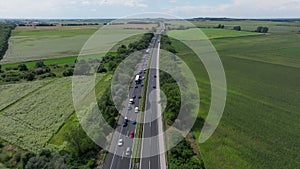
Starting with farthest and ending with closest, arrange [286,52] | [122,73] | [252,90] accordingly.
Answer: [286,52], [122,73], [252,90]

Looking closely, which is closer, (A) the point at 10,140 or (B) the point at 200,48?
(A) the point at 10,140

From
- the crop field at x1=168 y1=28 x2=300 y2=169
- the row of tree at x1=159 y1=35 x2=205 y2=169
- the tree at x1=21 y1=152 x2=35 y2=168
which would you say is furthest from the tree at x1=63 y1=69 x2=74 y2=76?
the tree at x1=21 y1=152 x2=35 y2=168

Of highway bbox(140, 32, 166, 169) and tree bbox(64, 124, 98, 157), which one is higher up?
tree bbox(64, 124, 98, 157)

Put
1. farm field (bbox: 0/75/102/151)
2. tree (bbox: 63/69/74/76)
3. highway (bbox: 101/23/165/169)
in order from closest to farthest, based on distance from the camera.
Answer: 1. highway (bbox: 101/23/165/169)
2. farm field (bbox: 0/75/102/151)
3. tree (bbox: 63/69/74/76)

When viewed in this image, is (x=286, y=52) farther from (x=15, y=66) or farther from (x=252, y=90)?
(x=15, y=66)

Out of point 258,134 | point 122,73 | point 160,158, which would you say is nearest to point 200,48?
point 122,73

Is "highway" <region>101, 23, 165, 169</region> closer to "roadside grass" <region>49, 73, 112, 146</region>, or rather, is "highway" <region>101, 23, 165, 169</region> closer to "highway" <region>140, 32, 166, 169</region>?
"highway" <region>140, 32, 166, 169</region>
